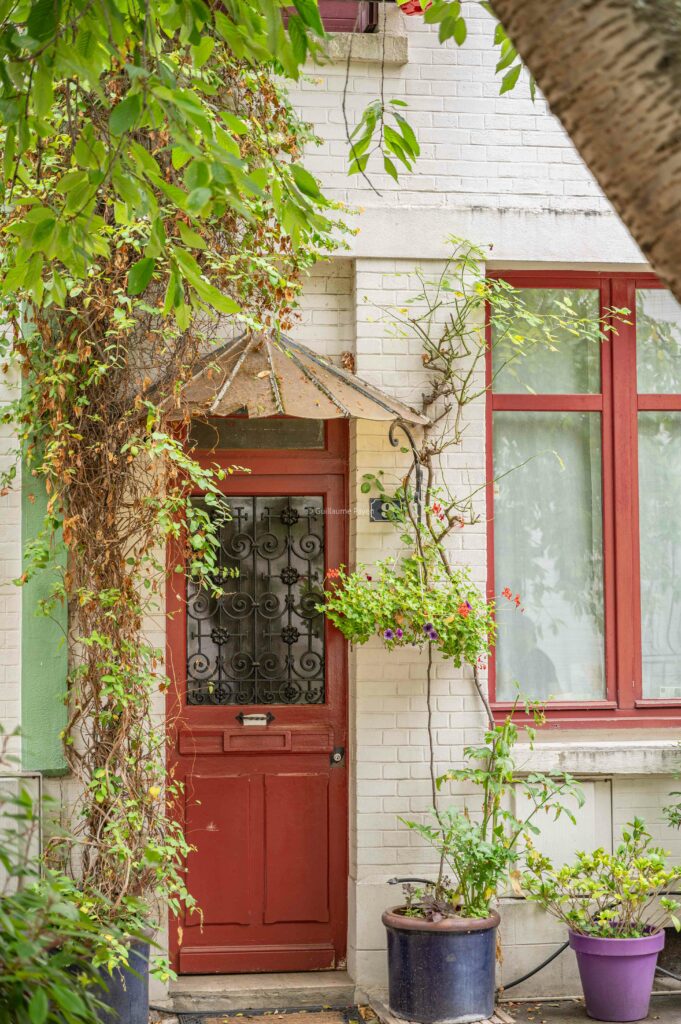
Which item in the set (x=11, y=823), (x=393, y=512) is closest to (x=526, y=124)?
(x=393, y=512)

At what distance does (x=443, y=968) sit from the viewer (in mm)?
5543

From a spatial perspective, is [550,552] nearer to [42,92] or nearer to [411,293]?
[411,293]

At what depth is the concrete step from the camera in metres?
6.00

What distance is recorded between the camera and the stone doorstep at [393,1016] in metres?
5.61

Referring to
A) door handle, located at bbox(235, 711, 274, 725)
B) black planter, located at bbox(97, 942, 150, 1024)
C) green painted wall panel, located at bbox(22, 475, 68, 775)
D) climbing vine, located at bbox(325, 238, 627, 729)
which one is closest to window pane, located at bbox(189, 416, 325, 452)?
climbing vine, located at bbox(325, 238, 627, 729)

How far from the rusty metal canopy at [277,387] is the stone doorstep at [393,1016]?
8.93 ft

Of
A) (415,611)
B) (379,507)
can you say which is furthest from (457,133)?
(415,611)

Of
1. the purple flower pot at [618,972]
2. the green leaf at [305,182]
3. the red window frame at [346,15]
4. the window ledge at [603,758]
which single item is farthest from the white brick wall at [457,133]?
the purple flower pot at [618,972]

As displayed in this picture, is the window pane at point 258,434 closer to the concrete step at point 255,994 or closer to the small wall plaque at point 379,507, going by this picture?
the small wall plaque at point 379,507

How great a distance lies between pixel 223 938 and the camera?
6.28 metres

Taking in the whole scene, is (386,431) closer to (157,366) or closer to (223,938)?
(157,366)

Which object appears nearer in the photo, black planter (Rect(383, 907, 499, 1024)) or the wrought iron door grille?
black planter (Rect(383, 907, 499, 1024))

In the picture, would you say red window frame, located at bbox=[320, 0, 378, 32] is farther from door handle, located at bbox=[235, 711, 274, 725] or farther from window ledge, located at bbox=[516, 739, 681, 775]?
window ledge, located at bbox=[516, 739, 681, 775]

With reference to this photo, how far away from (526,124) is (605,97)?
4893mm
